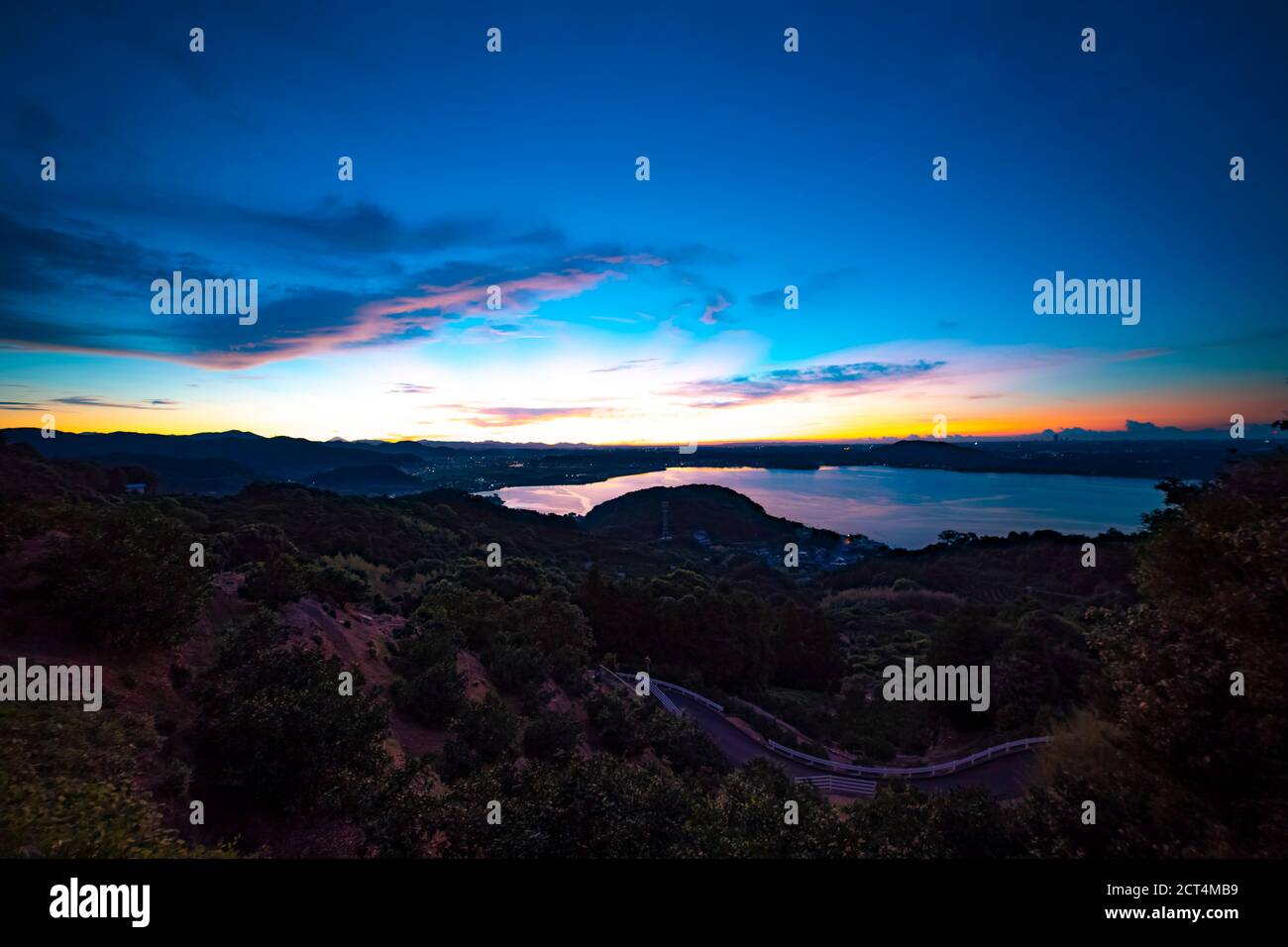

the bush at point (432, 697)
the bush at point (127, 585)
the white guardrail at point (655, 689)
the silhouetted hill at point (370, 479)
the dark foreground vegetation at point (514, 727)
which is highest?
the silhouetted hill at point (370, 479)

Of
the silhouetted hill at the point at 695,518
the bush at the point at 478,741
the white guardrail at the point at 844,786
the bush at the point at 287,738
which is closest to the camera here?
the bush at the point at 287,738

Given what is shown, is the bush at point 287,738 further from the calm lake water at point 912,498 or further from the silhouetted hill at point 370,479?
the silhouetted hill at point 370,479

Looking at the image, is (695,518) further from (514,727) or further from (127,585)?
(127,585)

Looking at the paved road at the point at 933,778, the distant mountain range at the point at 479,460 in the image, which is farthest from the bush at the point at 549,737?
the distant mountain range at the point at 479,460

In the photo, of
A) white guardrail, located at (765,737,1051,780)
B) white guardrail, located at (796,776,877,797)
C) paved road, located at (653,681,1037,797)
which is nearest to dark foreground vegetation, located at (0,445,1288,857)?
white guardrail, located at (765,737,1051,780)

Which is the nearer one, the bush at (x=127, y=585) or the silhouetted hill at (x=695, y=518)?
the bush at (x=127, y=585)
